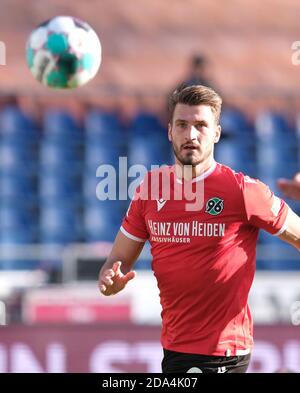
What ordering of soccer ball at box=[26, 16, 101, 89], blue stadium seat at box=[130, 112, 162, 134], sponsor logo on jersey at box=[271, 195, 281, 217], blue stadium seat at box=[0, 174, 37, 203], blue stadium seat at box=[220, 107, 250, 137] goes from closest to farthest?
sponsor logo on jersey at box=[271, 195, 281, 217]
soccer ball at box=[26, 16, 101, 89]
blue stadium seat at box=[0, 174, 37, 203]
blue stadium seat at box=[220, 107, 250, 137]
blue stadium seat at box=[130, 112, 162, 134]

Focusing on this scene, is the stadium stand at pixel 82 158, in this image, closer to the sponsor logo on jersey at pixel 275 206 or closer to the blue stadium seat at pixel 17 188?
the blue stadium seat at pixel 17 188

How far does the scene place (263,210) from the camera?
5.31 m

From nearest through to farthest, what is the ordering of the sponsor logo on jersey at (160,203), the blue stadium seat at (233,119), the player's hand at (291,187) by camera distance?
the player's hand at (291,187) < the sponsor logo on jersey at (160,203) < the blue stadium seat at (233,119)

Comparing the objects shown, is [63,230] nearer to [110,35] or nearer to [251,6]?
[110,35]

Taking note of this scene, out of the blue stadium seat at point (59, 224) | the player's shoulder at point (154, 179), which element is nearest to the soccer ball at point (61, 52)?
the player's shoulder at point (154, 179)

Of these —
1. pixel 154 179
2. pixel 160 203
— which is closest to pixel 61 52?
pixel 154 179

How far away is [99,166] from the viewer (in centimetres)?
1582

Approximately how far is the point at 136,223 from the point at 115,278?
462 millimetres

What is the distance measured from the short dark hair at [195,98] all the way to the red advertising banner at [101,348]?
121 inches

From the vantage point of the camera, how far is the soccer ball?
7352 millimetres

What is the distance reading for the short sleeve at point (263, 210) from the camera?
5312mm

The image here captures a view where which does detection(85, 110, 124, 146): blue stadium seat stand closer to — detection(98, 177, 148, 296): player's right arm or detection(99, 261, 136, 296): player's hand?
detection(98, 177, 148, 296): player's right arm
